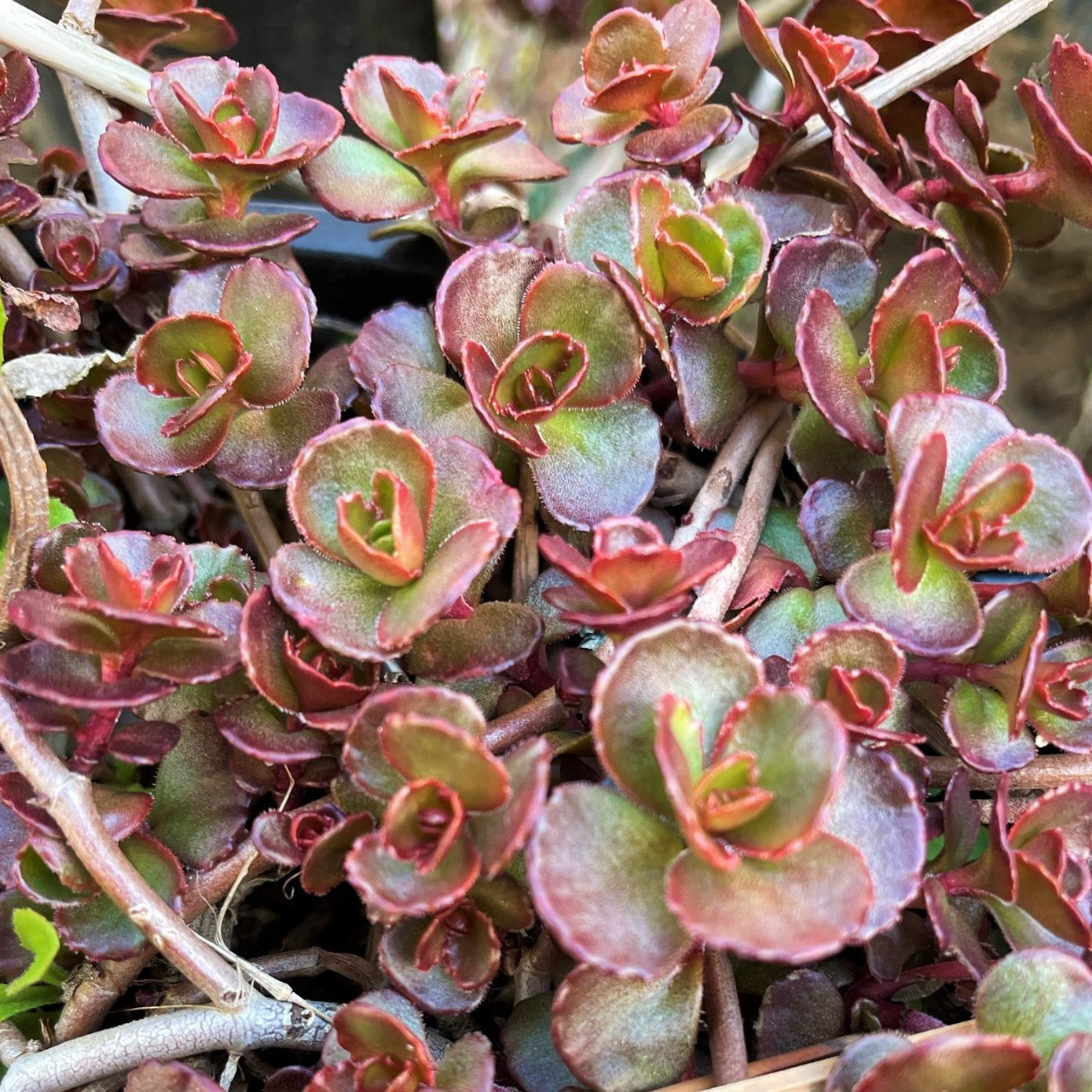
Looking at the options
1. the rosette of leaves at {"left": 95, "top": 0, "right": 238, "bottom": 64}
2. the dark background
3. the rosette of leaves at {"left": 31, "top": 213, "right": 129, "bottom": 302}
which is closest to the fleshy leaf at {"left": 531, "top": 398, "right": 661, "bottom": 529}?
the rosette of leaves at {"left": 31, "top": 213, "right": 129, "bottom": 302}

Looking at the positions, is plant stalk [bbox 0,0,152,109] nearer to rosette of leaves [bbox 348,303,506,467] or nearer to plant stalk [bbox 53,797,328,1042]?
rosette of leaves [bbox 348,303,506,467]

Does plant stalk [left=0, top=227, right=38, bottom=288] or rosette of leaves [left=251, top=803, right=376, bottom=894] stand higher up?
plant stalk [left=0, top=227, right=38, bottom=288]

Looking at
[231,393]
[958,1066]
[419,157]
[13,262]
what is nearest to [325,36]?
[13,262]

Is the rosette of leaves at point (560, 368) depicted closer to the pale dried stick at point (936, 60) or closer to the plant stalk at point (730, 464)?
the plant stalk at point (730, 464)

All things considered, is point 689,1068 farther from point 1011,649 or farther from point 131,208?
point 131,208

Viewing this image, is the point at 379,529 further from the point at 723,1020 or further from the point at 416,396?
the point at 723,1020

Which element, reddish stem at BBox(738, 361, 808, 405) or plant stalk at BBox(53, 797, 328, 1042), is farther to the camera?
reddish stem at BBox(738, 361, 808, 405)

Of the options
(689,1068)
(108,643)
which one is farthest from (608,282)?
(689,1068)
